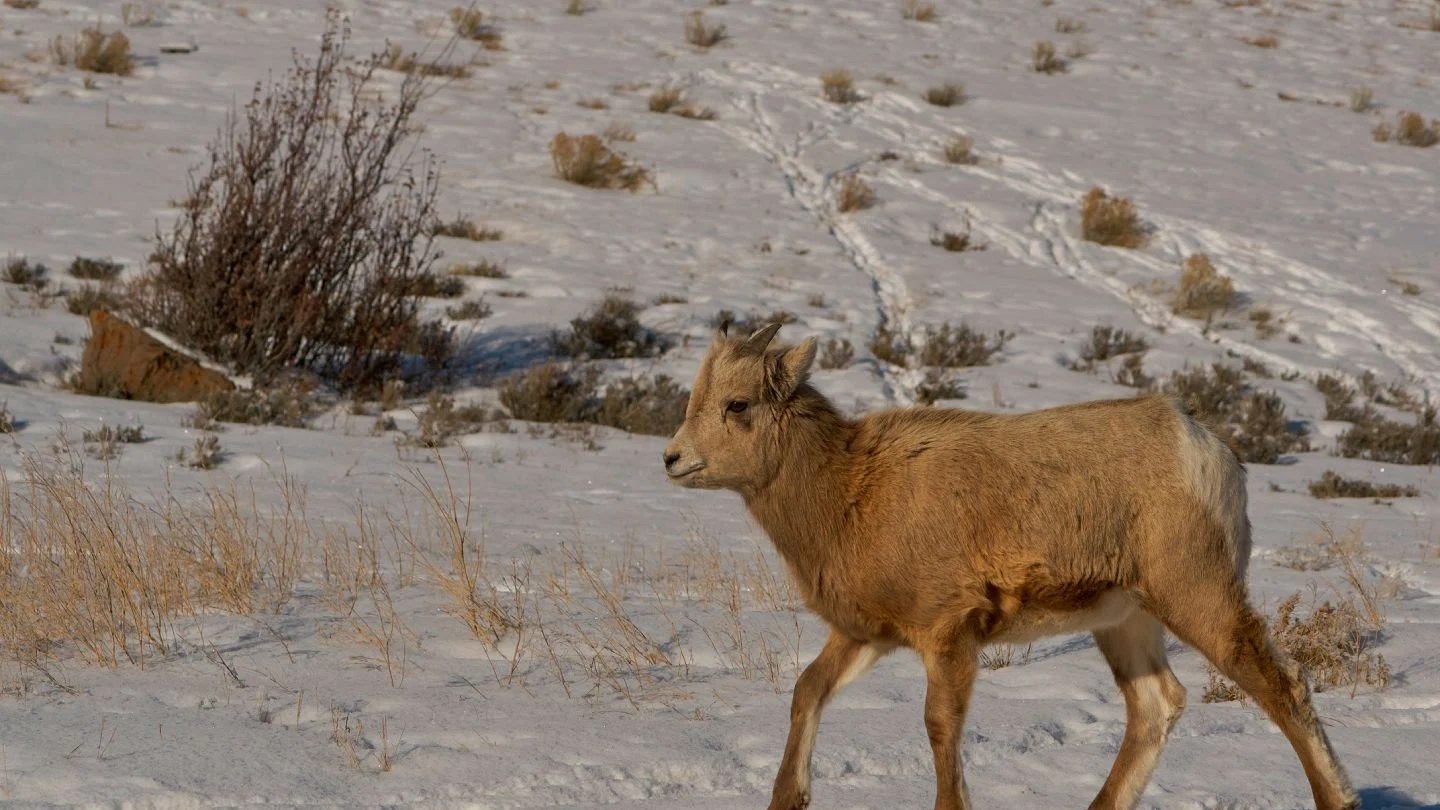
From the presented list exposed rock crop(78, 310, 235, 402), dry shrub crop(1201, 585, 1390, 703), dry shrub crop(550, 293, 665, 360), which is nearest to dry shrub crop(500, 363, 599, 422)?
dry shrub crop(550, 293, 665, 360)

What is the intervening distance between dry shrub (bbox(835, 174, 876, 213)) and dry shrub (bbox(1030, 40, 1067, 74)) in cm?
768

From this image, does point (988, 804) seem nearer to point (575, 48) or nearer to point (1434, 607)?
point (1434, 607)

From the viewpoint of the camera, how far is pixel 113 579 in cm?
593

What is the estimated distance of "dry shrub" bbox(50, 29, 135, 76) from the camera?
67.1ft

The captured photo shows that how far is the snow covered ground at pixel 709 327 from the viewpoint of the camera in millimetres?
5055

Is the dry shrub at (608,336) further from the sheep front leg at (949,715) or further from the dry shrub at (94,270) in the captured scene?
the sheep front leg at (949,715)

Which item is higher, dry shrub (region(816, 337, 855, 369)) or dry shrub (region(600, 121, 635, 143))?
dry shrub (region(600, 121, 635, 143))

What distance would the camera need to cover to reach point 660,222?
1797cm

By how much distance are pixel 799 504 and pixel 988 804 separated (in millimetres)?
1163

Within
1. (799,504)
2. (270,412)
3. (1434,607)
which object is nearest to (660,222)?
(270,412)

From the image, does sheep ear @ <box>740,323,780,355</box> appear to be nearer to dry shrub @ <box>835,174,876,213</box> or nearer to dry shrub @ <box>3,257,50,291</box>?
dry shrub @ <box>3,257,50,291</box>

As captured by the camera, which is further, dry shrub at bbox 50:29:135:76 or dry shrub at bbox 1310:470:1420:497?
dry shrub at bbox 50:29:135:76

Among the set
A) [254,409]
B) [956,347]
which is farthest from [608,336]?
[254,409]

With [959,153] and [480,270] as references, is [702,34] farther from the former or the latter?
[480,270]
